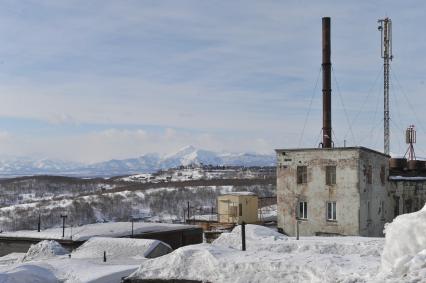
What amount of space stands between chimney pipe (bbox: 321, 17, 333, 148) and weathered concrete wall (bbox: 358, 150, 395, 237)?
4.36m

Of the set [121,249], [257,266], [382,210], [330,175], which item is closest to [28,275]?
[257,266]

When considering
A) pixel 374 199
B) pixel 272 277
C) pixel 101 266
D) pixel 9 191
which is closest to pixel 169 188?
pixel 9 191

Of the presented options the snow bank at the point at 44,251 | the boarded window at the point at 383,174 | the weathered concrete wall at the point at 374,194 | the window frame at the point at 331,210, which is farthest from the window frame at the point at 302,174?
the snow bank at the point at 44,251

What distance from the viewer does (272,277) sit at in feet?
39.3

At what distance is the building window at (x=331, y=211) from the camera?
30.9 metres

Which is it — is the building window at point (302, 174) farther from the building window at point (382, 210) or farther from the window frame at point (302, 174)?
the building window at point (382, 210)

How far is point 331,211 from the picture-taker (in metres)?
31.0

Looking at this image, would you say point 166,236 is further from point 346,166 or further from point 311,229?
point 346,166

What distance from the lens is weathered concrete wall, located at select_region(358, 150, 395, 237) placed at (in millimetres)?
30578

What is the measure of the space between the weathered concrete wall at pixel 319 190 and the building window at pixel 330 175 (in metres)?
0.18

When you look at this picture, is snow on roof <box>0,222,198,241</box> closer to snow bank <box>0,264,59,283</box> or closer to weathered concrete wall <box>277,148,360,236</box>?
weathered concrete wall <box>277,148,360,236</box>

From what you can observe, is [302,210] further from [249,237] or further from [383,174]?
[249,237]

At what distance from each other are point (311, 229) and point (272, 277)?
19.8m

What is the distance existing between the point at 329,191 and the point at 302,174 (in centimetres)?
197
